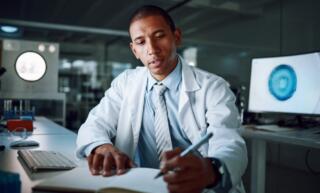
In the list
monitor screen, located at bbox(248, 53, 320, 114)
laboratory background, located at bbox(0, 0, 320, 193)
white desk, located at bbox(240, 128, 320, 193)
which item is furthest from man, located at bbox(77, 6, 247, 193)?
monitor screen, located at bbox(248, 53, 320, 114)

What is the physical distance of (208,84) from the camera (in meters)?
1.07

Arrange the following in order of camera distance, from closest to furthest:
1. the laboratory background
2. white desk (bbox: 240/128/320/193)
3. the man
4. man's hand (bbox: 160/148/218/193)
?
1. man's hand (bbox: 160/148/218/193)
2. the man
3. white desk (bbox: 240/128/320/193)
4. the laboratory background

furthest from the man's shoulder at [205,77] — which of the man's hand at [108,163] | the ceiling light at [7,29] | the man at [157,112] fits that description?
the ceiling light at [7,29]

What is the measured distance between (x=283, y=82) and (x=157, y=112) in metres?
1.27

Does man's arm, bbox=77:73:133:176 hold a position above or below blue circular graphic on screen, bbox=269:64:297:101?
below

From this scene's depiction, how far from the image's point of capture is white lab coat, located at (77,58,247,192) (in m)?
0.83

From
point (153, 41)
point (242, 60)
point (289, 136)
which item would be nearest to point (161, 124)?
point (153, 41)

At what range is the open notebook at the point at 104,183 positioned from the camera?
628mm

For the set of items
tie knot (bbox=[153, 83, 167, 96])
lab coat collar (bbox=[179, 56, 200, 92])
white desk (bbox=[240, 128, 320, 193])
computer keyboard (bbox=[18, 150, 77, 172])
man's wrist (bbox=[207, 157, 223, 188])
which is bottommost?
white desk (bbox=[240, 128, 320, 193])

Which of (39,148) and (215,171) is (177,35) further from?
(39,148)

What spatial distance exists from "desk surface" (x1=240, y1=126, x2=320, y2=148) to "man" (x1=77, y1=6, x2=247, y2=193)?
0.57 metres

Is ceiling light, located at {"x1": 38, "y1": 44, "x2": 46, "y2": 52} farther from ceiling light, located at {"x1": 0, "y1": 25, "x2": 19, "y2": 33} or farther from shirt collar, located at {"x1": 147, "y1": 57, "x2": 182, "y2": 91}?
shirt collar, located at {"x1": 147, "y1": 57, "x2": 182, "y2": 91}

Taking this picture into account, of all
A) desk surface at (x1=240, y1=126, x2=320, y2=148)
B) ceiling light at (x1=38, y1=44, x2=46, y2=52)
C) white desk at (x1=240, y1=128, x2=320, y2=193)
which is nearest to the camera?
desk surface at (x1=240, y1=126, x2=320, y2=148)

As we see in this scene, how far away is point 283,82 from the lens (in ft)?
6.75
